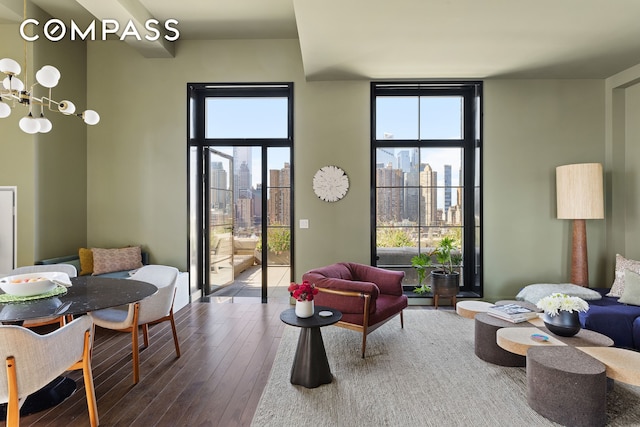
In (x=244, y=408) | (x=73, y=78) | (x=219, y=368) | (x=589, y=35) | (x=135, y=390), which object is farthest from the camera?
(x=73, y=78)

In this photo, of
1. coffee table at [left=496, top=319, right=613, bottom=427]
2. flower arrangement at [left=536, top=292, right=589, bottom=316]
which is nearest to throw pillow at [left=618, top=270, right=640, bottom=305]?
flower arrangement at [left=536, top=292, right=589, bottom=316]

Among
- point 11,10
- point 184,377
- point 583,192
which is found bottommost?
point 184,377

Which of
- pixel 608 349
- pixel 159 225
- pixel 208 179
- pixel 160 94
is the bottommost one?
pixel 608 349

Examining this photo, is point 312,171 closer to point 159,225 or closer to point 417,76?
point 417,76

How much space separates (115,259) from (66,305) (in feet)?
8.56

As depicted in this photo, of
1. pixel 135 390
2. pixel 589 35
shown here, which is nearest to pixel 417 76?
pixel 589 35

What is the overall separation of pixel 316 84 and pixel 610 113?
3936 millimetres

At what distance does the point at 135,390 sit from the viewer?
2.53m

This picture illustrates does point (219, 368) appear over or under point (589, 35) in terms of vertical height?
under

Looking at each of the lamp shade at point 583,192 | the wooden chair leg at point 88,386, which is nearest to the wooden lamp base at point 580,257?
the lamp shade at point 583,192

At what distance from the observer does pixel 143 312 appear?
274 centimetres

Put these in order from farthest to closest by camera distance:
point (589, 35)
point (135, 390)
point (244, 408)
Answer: point (589, 35) < point (135, 390) < point (244, 408)

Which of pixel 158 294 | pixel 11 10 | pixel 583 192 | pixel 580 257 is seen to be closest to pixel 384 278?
pixel 158 294

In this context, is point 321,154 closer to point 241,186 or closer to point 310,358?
point 241,186
